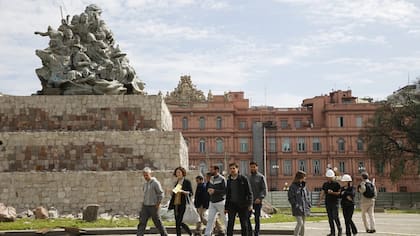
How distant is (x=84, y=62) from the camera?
25.8 meters

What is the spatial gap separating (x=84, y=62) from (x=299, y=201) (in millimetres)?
13497

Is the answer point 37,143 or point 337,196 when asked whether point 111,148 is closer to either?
point 37,143

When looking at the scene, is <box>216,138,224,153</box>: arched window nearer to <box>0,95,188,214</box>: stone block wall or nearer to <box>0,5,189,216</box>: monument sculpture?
<box>0,5,189,216</box>: monument sculpture

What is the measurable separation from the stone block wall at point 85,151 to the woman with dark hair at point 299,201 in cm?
988

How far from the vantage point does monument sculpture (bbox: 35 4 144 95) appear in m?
25.7

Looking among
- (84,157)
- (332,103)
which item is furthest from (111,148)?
(332,103)

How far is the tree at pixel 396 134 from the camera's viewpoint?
56219mm

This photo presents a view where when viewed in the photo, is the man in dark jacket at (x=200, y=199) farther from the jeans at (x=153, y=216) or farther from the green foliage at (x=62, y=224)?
the green foliage at (x=62, y=224)

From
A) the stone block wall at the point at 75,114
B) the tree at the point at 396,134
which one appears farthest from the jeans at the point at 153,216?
the tree at the point at 396,134

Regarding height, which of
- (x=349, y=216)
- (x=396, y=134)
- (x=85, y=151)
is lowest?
(x=349, y=216)

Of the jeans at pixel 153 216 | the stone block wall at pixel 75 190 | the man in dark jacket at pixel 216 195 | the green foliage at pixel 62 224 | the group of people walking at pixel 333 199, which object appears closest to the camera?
the jeans at pixel 153 216

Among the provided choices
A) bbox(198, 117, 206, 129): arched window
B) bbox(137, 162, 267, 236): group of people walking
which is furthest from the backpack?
bbox(198, 117, 206, 129): arched window

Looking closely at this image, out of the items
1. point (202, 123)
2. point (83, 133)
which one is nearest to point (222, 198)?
point (83, 133)

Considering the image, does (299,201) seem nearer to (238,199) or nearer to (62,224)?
(238,199)
